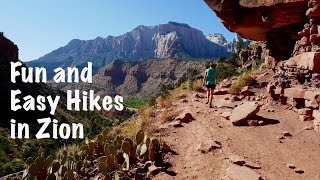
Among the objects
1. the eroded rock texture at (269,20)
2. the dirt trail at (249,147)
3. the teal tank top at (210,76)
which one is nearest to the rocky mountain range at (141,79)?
the eroded rock texture at (269,20)

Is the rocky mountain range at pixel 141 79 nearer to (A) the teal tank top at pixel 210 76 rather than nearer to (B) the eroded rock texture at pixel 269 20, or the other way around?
(B) the eroded rock texture at pixel 269 20

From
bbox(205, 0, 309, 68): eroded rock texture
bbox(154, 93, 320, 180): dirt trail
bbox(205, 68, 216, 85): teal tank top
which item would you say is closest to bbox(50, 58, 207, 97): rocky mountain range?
bbox(205, 0, 309, 68): eroded rock texture

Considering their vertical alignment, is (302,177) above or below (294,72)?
below

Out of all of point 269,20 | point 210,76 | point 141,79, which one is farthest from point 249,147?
point 141,79

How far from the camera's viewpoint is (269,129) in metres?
9.82

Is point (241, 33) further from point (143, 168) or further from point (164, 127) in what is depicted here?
point (143, 168)

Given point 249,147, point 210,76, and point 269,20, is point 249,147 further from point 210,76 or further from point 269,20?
point 269,20

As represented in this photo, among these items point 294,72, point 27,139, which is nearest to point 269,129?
point 294,72

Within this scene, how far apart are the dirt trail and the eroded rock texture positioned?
3388mm

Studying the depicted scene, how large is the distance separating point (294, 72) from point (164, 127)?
14.3ft

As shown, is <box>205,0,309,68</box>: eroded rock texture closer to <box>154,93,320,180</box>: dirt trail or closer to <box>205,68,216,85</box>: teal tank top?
<box>205,68,216,85</box>: teal tank top

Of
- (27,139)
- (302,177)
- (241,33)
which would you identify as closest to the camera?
(302,177)

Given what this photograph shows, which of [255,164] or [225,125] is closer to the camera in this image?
[255,164]

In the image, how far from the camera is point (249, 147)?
881 cm
